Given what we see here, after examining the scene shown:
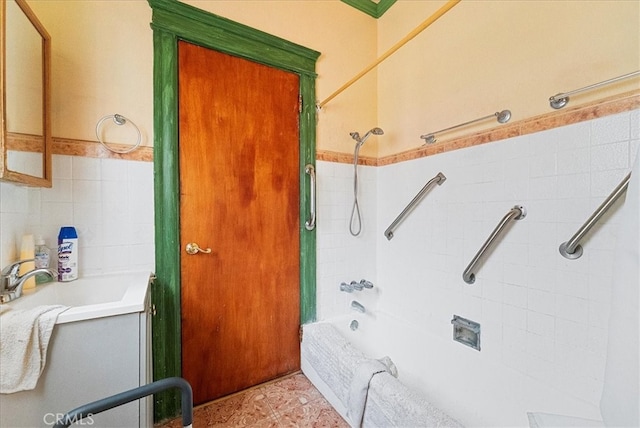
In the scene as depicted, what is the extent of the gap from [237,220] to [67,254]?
758 mm

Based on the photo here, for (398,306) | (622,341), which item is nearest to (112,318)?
(622,341)

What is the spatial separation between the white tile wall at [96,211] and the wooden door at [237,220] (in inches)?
7.3

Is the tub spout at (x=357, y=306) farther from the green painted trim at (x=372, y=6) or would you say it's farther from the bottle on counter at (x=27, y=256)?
the green painted trim at (x=372, y=6)

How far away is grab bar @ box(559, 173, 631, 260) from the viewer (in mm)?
980

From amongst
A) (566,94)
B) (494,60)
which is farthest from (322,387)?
(494,60)

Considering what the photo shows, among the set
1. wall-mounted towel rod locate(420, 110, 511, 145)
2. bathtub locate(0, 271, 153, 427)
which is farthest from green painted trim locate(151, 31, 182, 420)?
wall-mounted towel rod locate(420, 110, 511, 145)

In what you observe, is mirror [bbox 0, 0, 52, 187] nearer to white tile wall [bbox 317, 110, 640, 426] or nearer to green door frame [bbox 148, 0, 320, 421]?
green door frame [bbox 148, 0, 320, 421]

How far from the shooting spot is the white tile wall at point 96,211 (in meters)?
1.13

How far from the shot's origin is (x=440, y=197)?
1658 millimetres

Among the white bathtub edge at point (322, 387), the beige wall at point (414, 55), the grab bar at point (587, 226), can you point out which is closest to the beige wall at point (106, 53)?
the beige wall at point (414, 55)

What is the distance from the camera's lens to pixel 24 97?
3.37 ft

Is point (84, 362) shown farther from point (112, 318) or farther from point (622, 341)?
point (622, 341)

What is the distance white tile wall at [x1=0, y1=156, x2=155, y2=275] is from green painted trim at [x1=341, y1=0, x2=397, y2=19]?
Result: 73.1 inches

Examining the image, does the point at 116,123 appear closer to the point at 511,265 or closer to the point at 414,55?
the point at 414,55
